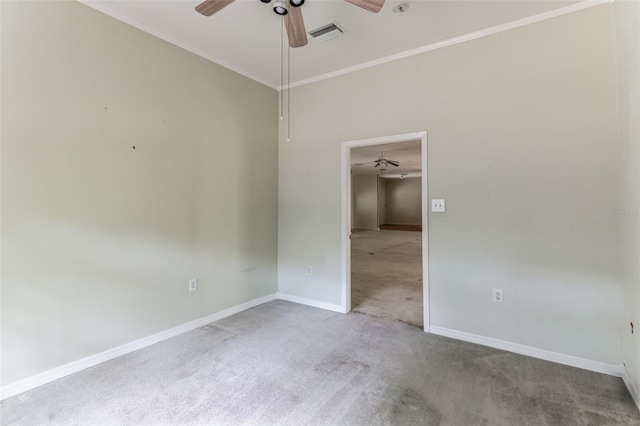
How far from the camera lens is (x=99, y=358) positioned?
2336 mm

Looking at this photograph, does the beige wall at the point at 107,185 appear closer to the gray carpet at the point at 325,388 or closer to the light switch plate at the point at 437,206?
the gray carpet at the point at 325,388

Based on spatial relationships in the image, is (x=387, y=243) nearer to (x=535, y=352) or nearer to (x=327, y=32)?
(x=535, y=352)

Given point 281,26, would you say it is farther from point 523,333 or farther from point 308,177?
point 523,333

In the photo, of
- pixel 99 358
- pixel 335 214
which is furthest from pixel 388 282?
pixel 99 358

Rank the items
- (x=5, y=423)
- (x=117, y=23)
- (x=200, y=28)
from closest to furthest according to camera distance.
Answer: (x=5, y=423) < (x=117, y=23) < (x=200, y=28)

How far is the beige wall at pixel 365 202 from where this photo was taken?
44.0ft

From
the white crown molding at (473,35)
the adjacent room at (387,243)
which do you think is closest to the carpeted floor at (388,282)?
the adjacent room at (387,243)

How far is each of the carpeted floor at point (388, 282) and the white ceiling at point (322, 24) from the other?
2820 millimetres

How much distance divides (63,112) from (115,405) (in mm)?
2040

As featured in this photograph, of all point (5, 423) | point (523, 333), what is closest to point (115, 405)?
point (5, 423)

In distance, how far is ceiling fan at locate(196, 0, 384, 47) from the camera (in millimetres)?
1769

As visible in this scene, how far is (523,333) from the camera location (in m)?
2.48

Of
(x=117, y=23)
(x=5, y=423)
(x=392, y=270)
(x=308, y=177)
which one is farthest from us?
(x=392, y=270)

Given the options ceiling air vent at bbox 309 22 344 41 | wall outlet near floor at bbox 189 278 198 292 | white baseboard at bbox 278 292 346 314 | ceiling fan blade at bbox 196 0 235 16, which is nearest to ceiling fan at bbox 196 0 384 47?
ceiling fan blade at bbox 196 0 235 16
